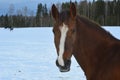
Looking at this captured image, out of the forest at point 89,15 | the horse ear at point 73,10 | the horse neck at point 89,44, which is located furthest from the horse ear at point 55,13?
the forest at point 89,15

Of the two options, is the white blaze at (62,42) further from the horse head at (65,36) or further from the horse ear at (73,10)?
the horse ear at (73,10)

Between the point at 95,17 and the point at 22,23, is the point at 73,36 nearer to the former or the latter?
the point at 95,17

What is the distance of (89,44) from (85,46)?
6 centimetres

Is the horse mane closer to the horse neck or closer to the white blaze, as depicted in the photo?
the horse neck

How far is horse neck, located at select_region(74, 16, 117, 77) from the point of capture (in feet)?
14.6

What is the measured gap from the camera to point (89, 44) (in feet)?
14.8

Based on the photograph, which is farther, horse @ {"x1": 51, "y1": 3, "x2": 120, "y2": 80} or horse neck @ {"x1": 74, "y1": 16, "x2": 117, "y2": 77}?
horse neck @ {"x1": 74, "y1": 16, "x2": 117, "y2": 77}

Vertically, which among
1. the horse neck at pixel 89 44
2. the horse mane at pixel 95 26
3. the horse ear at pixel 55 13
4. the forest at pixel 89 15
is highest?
the horse ear at pixel 55 13

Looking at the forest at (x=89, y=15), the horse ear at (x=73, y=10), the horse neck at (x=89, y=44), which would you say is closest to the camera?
the horse ear at (x=73, y=10)

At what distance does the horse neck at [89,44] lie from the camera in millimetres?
4461

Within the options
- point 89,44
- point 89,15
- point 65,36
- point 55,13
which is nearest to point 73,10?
point 55,13

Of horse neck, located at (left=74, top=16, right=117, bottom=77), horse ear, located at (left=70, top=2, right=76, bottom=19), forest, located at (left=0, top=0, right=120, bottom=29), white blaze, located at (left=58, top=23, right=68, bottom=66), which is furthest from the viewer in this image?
forest, located at (left=0, top=0, right=120, bottom=29)

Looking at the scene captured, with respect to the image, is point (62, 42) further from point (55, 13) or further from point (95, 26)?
point (95, 26)

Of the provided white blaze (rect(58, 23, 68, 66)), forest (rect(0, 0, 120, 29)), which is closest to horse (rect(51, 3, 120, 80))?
white blaze (rect(58, 23, 68, 66))
